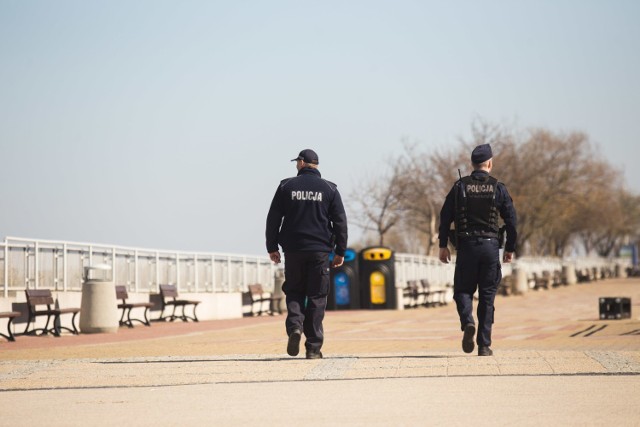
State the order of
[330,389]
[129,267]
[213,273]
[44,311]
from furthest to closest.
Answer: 1. [213,273]
2. [129,267]
3. [44,311]
4. [330,389]

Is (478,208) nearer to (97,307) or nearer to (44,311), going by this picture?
(44,311)

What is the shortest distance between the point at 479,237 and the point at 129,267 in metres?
20.2

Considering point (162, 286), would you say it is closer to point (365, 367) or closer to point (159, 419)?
point (365, 367)

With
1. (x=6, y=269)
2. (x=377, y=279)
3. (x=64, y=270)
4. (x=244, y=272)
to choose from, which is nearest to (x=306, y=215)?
(x=6, y=269)

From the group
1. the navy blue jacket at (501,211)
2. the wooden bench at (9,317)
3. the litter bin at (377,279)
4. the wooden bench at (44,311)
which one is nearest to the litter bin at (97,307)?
the wooden bench at (44,311)

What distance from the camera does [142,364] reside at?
1162 cm

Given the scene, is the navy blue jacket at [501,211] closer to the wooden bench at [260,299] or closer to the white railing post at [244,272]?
the wooden bench at [260,299]

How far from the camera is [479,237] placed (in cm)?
1168

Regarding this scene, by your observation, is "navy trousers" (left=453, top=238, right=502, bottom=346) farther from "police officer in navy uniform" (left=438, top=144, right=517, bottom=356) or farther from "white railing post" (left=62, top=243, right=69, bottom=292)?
"white railing post" (left=62, top=243, right=69, bottom=292)

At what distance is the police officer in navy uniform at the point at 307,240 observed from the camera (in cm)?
1172

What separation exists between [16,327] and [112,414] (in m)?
16.5

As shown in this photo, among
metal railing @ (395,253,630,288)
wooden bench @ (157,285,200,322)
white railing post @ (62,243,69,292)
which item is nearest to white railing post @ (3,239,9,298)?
white railing post @ (62,243,69,292)

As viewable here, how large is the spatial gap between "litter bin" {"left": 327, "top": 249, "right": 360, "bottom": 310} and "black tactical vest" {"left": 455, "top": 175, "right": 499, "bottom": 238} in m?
28.2

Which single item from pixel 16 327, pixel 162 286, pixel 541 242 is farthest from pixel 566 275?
pixel 16 327
